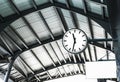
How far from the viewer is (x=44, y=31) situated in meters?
18.7

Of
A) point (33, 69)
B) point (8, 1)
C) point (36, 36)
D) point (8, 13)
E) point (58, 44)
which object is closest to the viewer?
point (8, 1)

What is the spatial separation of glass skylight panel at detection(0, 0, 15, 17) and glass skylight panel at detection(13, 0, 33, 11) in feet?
1.65

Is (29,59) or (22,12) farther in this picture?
(29,59)

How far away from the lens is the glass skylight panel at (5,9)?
13.5m

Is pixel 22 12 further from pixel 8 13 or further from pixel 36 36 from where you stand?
pixel 36 36

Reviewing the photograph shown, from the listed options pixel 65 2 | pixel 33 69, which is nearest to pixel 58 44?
pixel 33 69

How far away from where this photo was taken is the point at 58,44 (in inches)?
840

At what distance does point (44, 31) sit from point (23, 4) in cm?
441

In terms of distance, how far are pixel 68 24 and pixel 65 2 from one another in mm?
3435

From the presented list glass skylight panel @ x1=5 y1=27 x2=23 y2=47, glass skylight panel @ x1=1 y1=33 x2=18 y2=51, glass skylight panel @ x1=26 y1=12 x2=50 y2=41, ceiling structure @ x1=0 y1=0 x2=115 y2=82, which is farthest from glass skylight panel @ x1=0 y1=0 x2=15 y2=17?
glass skylight panel @ x1=1 y1=33 x2=18 y2=51

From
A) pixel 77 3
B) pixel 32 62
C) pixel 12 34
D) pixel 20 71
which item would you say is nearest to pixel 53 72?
pixel 20 71

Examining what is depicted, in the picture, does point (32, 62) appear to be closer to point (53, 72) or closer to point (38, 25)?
point (53, 72)

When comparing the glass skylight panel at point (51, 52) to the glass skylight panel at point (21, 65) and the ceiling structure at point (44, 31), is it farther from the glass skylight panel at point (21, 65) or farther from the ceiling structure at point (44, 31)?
the glass skylight panel at point (21, 65)

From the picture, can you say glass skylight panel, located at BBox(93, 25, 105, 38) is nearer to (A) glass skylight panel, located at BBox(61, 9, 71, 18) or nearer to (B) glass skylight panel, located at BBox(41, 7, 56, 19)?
(A) glass skylight panel, located at BBox(61, 9, 71, 18)
